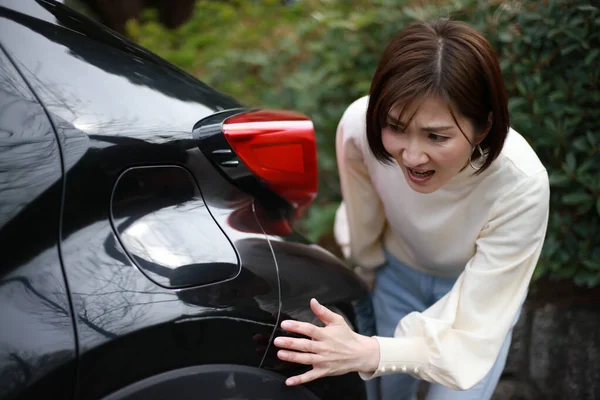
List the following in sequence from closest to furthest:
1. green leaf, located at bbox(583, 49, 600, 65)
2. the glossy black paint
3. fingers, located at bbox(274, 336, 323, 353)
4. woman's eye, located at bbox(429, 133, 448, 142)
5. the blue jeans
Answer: the glossy black paint
fingers, located at bbox(274, 336, 323, 353)
woman's eye, located at bbox(429, 133, 448, 142)
the blue jeans
green leaf, located at bbox(583, 49, 600, 65)

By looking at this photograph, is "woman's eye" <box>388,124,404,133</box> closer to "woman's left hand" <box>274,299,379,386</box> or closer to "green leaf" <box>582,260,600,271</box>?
"woman's left hand" <box>274,299,379,386</box>

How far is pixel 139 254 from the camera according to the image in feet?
4.01

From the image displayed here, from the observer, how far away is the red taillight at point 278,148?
4.78ft

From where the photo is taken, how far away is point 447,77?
138cm

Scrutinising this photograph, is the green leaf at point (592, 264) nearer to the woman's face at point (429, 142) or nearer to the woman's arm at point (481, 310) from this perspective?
the woman's arm at point (481, 310)

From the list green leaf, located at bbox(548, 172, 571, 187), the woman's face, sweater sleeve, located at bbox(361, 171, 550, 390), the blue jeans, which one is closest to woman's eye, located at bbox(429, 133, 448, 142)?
the woman's face

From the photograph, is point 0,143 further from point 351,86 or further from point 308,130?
point 351,86

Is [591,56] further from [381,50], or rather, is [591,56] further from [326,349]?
[326,349]

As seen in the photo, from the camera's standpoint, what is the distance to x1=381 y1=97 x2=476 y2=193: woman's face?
140 cm

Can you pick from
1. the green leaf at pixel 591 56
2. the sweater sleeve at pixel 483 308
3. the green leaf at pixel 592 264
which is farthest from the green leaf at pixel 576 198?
the sweater sleeve at pixel 483 308

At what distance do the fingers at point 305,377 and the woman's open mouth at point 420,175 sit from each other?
19.5 inches

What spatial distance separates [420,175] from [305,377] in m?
0.53

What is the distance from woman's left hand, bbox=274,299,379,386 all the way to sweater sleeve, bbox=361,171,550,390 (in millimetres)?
67

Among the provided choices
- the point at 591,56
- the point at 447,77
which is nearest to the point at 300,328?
the point at 447,77
